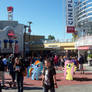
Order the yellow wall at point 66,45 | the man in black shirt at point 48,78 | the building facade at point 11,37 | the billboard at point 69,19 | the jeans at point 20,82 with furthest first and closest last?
the building facade at point 11,37
the billboard at point 69,19
the yellow wall at point 66,45
the jeans at point 20,82
the man in black shirt at point 48,78

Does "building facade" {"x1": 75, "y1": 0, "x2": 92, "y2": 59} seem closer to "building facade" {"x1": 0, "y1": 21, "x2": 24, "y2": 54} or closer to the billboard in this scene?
the billboard

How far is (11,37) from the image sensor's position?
36906 millimetres

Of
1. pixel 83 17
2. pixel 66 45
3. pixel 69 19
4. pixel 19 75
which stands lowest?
pixel 19 75

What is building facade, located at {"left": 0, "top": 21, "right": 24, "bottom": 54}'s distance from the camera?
35.2 meters

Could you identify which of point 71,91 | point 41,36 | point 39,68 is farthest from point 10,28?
point 71,91

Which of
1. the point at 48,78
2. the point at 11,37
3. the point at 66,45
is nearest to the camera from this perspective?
the point at 48,78

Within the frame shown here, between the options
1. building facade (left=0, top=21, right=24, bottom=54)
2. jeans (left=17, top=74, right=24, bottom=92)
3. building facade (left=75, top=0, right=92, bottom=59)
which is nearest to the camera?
jeans (left=17, top=74, right=24, bottom=92)

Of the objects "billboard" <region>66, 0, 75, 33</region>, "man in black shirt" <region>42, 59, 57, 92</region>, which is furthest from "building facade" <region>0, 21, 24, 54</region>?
"man in black shirt" <region>42, 59, 57, 92</region>

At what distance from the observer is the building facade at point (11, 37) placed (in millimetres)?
35216

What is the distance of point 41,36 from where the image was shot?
57.5 meters

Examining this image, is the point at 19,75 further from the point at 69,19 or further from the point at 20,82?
the point at 69,19

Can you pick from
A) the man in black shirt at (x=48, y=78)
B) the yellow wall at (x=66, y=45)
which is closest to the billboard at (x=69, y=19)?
the yellow wall at (x=66, y=45)

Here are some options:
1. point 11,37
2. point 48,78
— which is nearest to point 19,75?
point 48,78

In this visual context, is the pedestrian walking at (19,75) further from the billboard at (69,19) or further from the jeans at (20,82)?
the billboard at (69,19)
